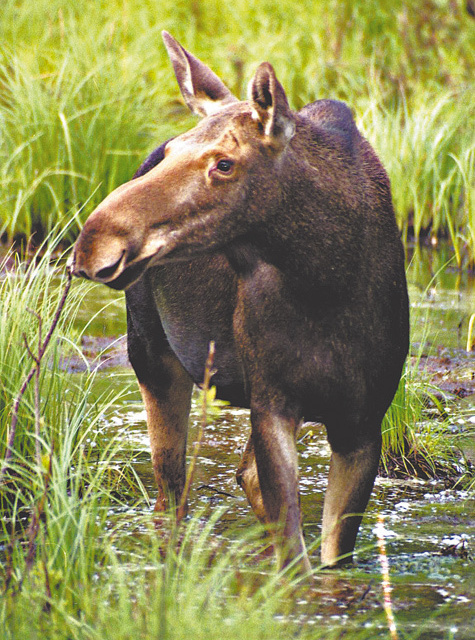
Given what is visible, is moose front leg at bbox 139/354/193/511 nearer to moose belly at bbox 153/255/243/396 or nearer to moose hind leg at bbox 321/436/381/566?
moose belly at bbox 153/255/243/396

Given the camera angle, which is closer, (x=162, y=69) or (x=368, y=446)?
(x=368, y=446)

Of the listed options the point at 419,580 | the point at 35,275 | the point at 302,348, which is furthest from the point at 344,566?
the point at 35,275

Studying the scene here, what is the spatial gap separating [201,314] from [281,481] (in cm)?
79

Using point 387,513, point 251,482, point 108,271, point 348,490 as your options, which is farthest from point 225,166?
point 387,513

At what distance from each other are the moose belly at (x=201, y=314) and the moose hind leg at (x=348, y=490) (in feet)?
1.73

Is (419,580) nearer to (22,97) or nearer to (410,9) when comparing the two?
(22,97)

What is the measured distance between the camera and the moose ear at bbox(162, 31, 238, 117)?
396 centimetres

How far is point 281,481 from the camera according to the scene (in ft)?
12.3

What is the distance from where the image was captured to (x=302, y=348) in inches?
147

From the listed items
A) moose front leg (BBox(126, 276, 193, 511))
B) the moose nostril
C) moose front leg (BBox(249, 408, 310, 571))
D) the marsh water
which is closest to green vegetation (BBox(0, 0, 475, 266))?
the marsh water

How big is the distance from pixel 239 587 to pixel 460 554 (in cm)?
90

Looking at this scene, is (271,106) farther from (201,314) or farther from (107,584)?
(107,584)

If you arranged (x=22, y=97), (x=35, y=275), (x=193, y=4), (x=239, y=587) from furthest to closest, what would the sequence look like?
(x=193, y=4) < (x=22, y=97) < (x=35, y=275) < (x=239, y=587)

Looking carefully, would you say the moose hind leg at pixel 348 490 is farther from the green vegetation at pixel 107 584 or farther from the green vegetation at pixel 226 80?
the green vegetation at pixel 226 80
